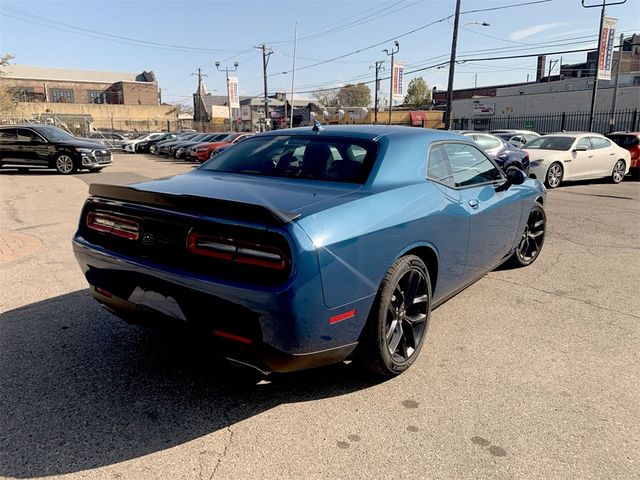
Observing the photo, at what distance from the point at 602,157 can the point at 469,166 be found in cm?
1202

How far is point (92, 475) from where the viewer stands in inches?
85.0

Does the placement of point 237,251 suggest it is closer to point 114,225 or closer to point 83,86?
point 114,225

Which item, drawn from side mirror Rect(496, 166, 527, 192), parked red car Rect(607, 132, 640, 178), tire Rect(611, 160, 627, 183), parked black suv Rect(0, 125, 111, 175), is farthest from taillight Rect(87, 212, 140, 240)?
parked red car Rect(607, 132, 640, 178)

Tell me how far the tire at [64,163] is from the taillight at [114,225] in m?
14.5

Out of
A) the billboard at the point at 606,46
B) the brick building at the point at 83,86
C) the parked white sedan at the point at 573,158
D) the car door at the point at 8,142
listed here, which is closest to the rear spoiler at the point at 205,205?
the parked white sedan at the point at 573,158

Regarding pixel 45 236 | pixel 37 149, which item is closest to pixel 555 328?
pixel 45 236

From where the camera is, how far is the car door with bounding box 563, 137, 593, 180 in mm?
12992

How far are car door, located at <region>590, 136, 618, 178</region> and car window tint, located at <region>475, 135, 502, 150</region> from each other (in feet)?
10.2

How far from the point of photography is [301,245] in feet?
7.22

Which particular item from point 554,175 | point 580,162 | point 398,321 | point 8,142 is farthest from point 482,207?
point 8,142

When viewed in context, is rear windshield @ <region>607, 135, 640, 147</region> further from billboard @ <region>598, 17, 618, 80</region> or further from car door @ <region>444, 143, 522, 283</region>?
car door @ <region>444, 143, 522, 283</region>

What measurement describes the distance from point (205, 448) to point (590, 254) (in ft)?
18.4

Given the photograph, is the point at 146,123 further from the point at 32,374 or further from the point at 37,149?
the point at 32,374

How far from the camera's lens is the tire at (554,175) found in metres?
12.7
